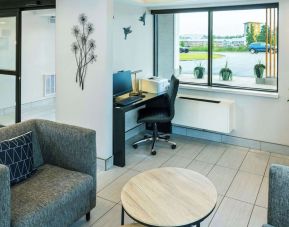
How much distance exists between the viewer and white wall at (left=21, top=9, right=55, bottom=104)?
571 centimetres

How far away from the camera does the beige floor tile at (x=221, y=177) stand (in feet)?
10.6

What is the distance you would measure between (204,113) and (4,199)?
3292mm

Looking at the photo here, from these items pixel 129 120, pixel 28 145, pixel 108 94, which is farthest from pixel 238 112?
pixel 28 145

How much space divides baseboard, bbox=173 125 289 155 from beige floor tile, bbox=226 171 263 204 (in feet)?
2.91

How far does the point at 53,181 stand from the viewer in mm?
2363

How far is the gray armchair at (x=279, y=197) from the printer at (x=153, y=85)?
9.41 ft

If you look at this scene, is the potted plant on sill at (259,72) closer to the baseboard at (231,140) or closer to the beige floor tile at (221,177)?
the baseboard at (231,140)

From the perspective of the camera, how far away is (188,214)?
190 cm

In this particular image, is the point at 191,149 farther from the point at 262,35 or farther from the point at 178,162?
the point at 262,35

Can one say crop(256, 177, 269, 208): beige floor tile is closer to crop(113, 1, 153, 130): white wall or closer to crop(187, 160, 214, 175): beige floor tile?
crop(187, 160, 214, 175): beige floor tile

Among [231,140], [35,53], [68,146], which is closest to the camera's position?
[68,146]

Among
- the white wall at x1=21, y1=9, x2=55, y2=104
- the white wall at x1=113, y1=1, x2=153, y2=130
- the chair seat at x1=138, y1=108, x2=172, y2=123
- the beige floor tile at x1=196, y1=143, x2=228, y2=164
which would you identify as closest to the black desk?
the chair seat at x1=138, y1=108, x2=172, y2=123

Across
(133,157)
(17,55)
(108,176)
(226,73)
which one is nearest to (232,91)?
(226,73)

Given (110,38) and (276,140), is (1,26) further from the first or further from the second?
(276,140)
